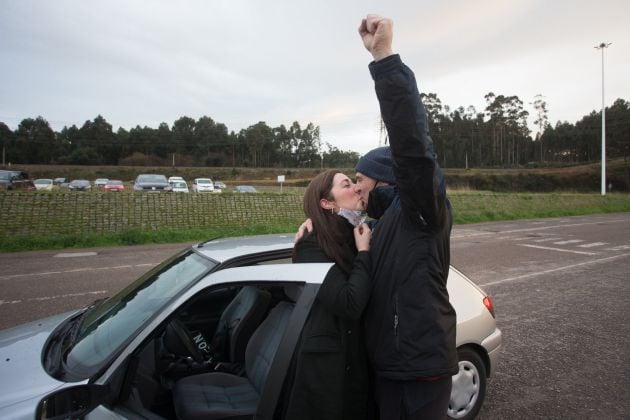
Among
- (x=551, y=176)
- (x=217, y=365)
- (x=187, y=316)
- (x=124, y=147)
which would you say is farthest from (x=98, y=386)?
(x=124, y=147)

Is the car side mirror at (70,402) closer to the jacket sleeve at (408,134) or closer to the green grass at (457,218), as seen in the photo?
the jacket sleeve at (408,134)

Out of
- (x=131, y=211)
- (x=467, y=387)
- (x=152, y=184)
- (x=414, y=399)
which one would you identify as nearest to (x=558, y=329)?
(x=467, y=387)

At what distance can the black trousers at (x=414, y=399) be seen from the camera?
160cm

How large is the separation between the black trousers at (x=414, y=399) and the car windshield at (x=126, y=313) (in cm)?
116

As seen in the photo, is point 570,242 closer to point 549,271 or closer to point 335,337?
point 549,271

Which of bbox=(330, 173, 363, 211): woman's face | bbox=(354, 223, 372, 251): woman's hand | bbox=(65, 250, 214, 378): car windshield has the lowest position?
bbox=(65, 250, 214, 378): car windshield

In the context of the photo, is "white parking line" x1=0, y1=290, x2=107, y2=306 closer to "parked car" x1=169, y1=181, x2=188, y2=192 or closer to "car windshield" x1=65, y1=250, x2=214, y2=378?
"car windshield" x1=65, y1=250, x2=214, y2=378

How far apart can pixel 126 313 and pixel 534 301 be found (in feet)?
19.4

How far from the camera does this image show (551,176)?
64.2 metres

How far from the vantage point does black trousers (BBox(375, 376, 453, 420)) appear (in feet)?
5.25

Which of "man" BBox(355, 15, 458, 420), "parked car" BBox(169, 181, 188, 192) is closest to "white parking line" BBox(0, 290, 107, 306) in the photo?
"man" BBox(355, 15, 458, 420)

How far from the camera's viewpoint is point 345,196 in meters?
1.98

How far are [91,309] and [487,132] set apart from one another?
10374 centimetres

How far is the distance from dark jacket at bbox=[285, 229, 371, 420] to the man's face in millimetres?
367
